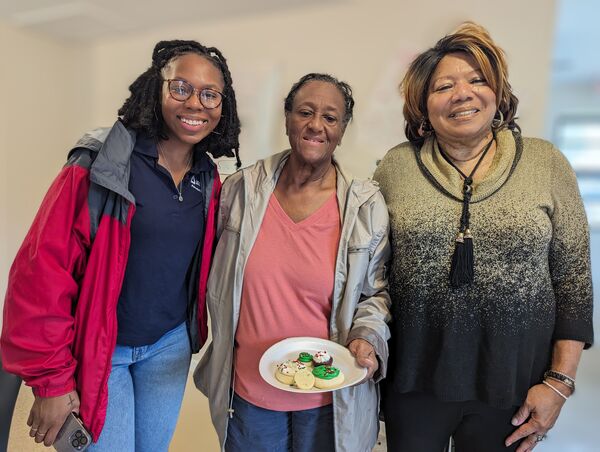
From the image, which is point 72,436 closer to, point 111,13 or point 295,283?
point 295,283

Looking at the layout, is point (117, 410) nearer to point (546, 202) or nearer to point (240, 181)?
point (240, 181)

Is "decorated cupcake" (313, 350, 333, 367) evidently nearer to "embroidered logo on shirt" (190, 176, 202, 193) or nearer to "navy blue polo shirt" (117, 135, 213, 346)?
"navy blue polo shirt" (117, 135, 213, 346)

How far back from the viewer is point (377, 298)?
1.23 m

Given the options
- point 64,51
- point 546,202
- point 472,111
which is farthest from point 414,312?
point 64,51

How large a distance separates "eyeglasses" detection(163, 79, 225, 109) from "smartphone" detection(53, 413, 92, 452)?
86 cm

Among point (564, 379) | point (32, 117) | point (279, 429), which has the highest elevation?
point (32, 117)

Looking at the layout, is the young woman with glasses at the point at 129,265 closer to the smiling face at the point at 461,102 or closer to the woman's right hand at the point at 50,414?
the woman's right hand at the point at 50,414

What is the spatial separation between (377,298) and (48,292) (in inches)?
32.3

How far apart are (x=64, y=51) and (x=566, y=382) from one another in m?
3.30

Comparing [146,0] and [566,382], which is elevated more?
[146,0]

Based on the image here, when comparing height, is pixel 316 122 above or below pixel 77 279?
above

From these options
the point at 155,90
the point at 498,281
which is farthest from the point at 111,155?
the point at 498,281

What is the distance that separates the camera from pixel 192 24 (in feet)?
9.02

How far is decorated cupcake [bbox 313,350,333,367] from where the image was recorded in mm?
1151
